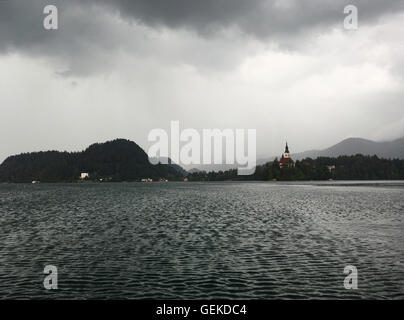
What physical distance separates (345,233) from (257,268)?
20790mm

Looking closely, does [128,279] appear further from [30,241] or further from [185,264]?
[30,241]

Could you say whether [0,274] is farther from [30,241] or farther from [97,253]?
[30,241]

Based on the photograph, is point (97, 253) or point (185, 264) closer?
point (185, 264)

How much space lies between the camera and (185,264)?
1091 inches

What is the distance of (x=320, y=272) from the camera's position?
2480cm
